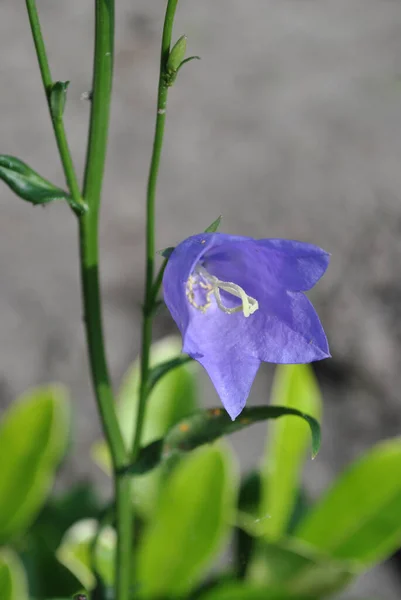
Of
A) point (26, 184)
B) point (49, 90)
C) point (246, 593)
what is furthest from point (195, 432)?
point (246, 593)

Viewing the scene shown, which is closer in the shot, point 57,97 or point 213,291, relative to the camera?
point 57,97

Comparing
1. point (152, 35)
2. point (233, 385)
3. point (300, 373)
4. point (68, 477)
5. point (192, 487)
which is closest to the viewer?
point (233, 385)

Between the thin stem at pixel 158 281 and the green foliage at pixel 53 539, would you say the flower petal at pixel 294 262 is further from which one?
the green foliage at pixel 53 539

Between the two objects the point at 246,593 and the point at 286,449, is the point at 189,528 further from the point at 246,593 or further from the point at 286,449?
the point at 286,449

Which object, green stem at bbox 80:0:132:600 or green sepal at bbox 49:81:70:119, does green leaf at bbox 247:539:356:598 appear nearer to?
green stem at bbox 80:0:132:600

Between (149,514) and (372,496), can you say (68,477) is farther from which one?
(372,496)

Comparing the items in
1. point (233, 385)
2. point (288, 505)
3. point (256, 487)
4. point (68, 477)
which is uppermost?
point (233, 385)

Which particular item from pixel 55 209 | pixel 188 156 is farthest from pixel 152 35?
pixel 55 209
